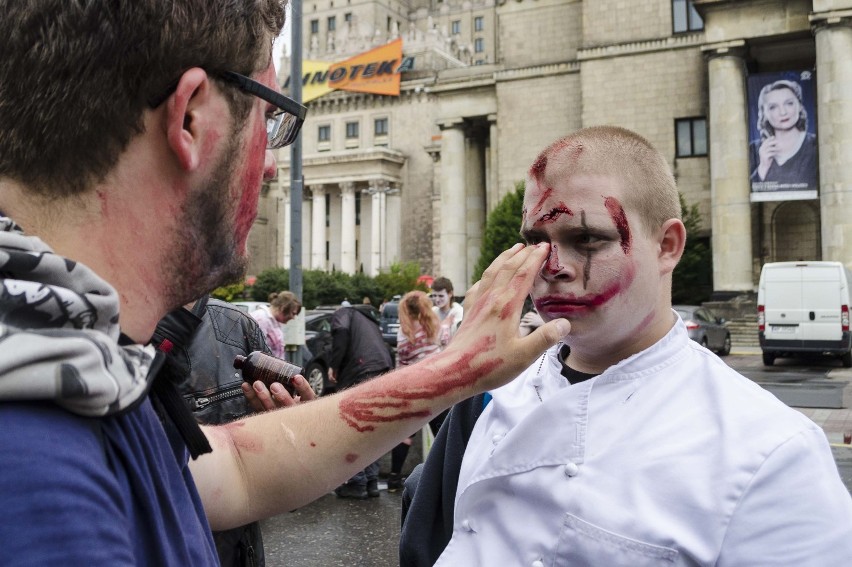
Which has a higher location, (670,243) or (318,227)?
(318,227)

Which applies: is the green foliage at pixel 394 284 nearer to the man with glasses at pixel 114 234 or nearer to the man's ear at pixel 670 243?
the man's ear at pixel 670 243

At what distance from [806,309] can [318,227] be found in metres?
71.8

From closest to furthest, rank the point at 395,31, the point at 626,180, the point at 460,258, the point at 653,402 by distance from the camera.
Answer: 1. the point at 653,402
2. the point at 626,180
3. the point at 460,258
4. the point at 395,31

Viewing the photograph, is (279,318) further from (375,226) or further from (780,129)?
(375,226)

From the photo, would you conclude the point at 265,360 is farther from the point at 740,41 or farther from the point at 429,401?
the point at 740,41

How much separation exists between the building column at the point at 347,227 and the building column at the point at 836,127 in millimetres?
57562

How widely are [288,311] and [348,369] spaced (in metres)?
1.58

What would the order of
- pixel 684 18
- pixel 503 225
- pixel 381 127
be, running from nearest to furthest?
pixel 503 225
pixel 684 18
pixel 381 127

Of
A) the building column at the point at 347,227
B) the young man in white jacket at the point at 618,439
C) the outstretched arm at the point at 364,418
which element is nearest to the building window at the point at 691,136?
the young man in white jacket at the point at 618,439

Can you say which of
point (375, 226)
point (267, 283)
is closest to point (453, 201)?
point (267, 283)

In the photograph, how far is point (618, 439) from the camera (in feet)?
6.31

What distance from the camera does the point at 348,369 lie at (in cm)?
862

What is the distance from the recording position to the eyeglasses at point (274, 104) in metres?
1.36

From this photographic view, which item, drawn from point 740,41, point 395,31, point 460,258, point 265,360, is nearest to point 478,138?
point 460,258
